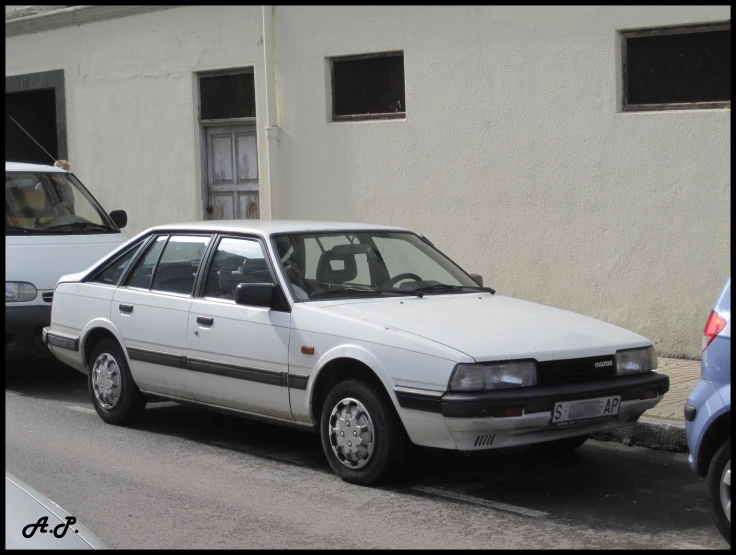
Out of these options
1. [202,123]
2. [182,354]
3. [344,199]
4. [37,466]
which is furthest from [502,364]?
[202,123]

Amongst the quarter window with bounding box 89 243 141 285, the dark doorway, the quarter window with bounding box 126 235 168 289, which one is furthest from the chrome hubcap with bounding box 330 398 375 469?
the dark doorway

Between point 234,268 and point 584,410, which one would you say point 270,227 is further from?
point 584,410

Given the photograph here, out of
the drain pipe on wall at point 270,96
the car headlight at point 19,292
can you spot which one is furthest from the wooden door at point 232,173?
the car headlight at point 19,292

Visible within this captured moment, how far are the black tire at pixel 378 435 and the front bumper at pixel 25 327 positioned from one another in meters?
4.19

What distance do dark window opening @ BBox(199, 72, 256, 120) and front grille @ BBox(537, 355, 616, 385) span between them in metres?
8.34

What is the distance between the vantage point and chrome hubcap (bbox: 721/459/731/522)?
5.00 metres

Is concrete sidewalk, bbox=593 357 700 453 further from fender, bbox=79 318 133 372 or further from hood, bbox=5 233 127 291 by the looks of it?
hood, bbox=5 233 127 291

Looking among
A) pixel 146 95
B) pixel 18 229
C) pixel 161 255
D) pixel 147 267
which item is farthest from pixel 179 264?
pixel 146 95

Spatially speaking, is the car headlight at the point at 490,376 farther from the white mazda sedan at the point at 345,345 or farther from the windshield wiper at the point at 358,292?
the windshield wiper at the point at 358,292

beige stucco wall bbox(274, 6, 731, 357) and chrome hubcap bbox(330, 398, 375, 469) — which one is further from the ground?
beige stucco wall bbox(274, 6, 731, 357)

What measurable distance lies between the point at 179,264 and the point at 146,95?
7.72 metres

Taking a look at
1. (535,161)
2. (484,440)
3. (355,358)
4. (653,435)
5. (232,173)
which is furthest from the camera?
(232,173)

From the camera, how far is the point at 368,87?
1241cm

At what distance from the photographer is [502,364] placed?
5914mm
